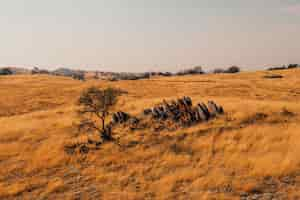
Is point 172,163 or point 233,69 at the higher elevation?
point 233,69

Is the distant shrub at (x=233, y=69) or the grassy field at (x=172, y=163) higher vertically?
the distant shrub at (x=233, y=69)

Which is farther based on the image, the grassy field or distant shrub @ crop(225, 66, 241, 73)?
distant shrub @ crop(225, 66, 241, 73)

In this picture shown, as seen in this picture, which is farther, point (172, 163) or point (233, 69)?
point (233, 69)

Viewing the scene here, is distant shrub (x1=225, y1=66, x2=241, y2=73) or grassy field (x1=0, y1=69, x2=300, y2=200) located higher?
distant shrub (x1=225, y1=66, x2=241, y2=73)

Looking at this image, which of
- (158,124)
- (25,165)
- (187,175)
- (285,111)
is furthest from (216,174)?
(285,111)

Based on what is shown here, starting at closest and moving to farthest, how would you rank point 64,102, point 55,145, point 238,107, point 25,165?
point 25,165
point 55,145
point 238,107
point 64,102

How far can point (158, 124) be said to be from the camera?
23391 millimetres

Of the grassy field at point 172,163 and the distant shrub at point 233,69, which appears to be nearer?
the grassy field at point 172,163

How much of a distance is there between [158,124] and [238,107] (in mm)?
9127

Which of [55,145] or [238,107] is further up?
[238,107]

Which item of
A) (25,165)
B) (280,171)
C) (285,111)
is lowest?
(25,165)

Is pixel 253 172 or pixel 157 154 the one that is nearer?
pixel 253 172

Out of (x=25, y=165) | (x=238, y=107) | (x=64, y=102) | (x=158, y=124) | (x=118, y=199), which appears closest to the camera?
(x=118, y=199)

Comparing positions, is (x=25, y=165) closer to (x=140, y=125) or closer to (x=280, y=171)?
(x=140, y=125)
